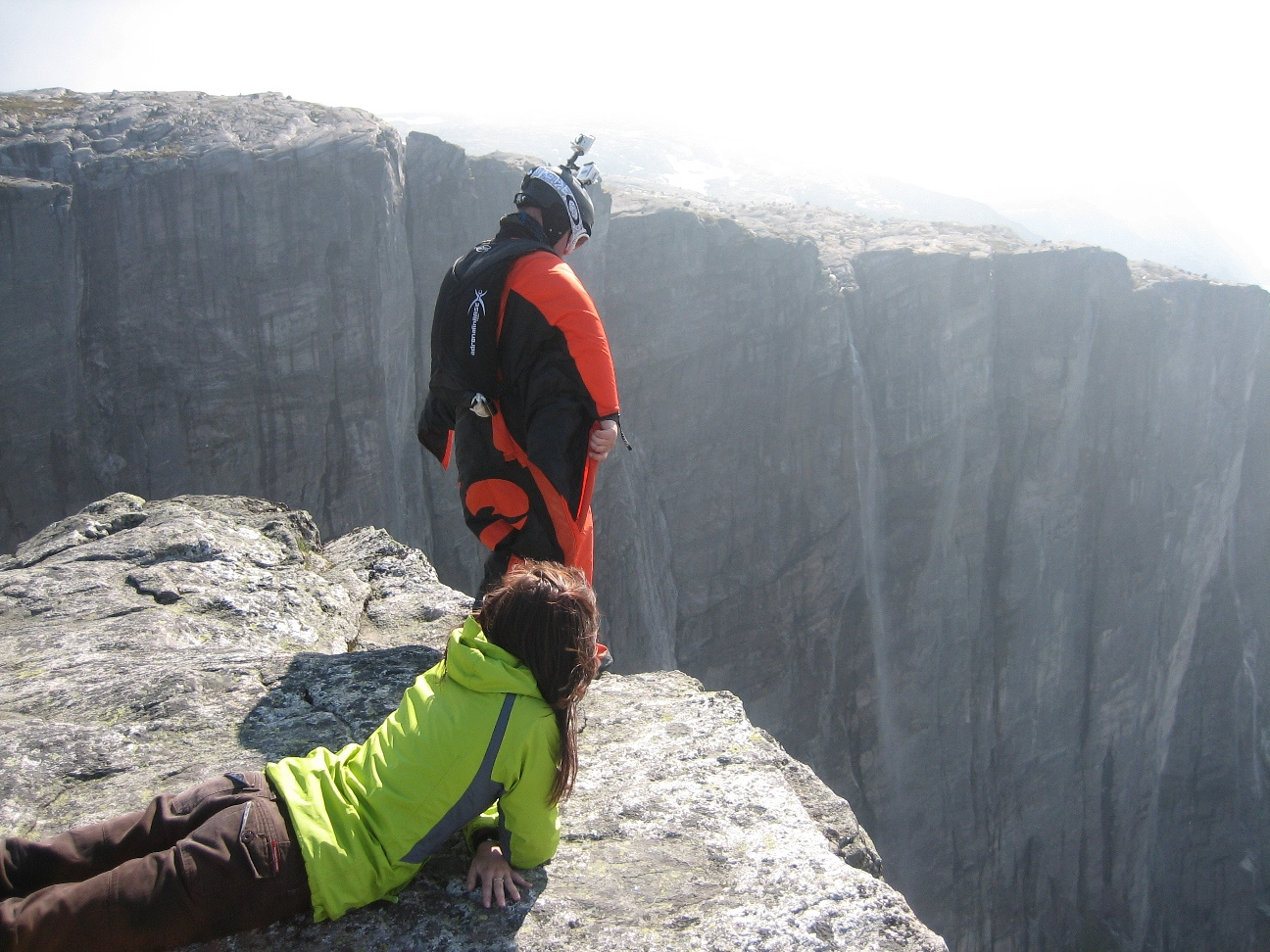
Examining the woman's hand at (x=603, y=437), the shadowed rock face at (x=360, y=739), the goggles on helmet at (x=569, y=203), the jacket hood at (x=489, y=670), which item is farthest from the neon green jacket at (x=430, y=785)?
the goggles on helmet at (x=569, y=203)

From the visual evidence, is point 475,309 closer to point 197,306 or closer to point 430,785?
point 430,785

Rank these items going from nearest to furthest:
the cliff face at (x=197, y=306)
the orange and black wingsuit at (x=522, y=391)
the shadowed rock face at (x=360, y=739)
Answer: the shadowed rock face at (x=360, y=739) → the orange and black wingsuit at (x=522, y=391) → the cliff face at (x=197, y=306)

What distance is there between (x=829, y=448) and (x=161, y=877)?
2689cm

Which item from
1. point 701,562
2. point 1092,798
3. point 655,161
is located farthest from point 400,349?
point 655,161

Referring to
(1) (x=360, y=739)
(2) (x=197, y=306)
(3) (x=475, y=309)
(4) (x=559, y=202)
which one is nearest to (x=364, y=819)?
(1) (x=360, y=739)

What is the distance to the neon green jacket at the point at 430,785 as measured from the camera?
9.27ft

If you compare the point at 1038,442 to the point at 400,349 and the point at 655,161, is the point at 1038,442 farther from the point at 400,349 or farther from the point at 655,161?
the point at 655,161

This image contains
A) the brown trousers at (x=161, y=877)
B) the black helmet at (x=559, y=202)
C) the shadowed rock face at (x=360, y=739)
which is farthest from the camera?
the black helmet at (x=559, y=202)

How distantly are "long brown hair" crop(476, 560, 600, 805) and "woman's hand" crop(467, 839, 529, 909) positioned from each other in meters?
0.28

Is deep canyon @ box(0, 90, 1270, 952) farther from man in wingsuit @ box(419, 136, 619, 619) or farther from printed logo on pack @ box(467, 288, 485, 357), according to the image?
printed logo on pack @ box(467, 288, 485, 357)

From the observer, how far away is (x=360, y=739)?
3.96 metres

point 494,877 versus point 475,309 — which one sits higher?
point 475,309

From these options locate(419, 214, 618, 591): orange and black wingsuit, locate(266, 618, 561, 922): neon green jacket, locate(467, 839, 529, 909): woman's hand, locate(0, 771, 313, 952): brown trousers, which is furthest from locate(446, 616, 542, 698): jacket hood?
locate(419, 214, 618, 591): orange and black wingsuit

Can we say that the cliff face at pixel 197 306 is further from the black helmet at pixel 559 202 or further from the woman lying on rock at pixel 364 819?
the woman lying on rock at pixel 364 819
